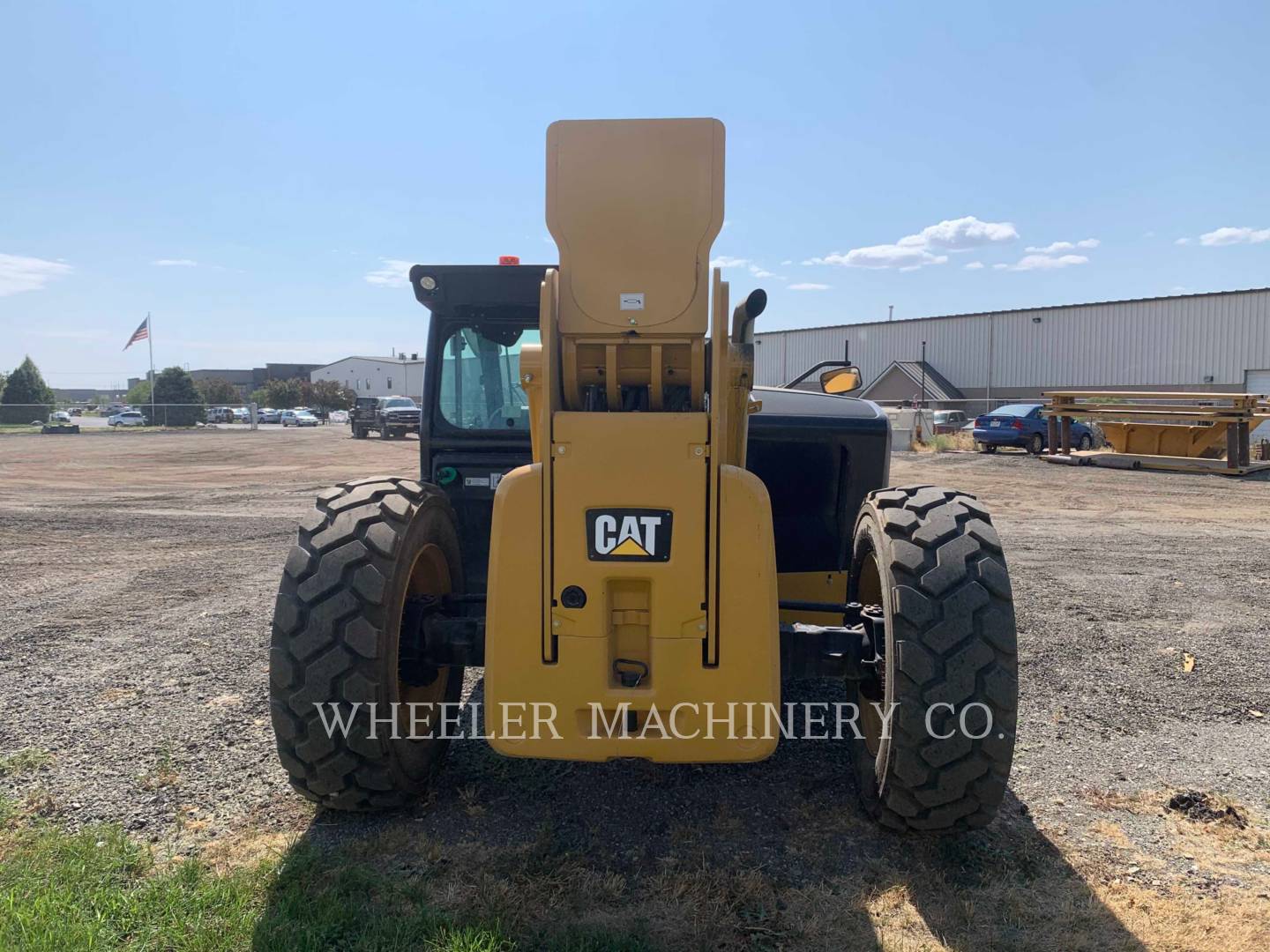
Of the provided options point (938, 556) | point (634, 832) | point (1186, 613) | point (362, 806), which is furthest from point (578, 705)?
point (1186, 613)

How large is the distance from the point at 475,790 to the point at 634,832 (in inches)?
30.0

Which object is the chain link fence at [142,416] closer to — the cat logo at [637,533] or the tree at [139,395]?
the tree at [139,395]

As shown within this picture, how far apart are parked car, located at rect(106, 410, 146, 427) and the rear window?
1668 inches

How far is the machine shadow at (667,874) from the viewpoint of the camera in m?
2.84

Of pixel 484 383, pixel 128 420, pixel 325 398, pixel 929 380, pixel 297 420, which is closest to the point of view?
pixel 484 383

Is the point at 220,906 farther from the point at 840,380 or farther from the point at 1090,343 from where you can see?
the point at 1090,343

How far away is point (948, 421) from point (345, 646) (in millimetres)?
35705

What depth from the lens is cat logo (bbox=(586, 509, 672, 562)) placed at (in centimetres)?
296

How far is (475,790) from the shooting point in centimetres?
382

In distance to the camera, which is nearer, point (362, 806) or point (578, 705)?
point (578, 705)

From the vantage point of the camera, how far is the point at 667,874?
125 inches

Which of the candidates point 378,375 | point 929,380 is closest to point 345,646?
point 929,380

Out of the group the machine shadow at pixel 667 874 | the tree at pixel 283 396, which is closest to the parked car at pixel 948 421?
the machine shadow at pixel 667 874

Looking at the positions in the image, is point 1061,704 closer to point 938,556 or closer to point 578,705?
point 938,556
